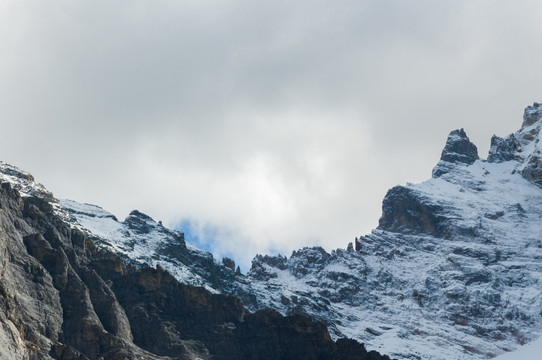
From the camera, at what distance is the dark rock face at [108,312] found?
134 metres

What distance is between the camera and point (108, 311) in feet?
492

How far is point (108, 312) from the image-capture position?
491 feet

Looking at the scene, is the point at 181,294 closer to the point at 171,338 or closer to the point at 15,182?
the point at 171,338

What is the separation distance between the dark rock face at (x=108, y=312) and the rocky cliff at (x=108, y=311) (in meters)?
0.17

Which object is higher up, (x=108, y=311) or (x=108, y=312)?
(x=108, y=311)

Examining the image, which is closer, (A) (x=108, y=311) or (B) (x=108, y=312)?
(B) (x=108, y=312)

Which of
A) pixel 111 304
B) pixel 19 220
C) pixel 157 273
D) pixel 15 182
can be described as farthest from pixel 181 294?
pixel 15 182

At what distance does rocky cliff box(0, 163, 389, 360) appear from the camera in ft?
438

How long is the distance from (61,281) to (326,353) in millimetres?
43760

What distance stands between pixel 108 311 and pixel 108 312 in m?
0.18

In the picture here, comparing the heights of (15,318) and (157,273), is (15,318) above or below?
below

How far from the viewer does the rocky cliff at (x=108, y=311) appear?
438 ft

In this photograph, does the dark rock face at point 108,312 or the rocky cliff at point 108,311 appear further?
the rocky cliff at point 108,311

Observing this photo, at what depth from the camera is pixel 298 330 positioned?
16875 centimetres
